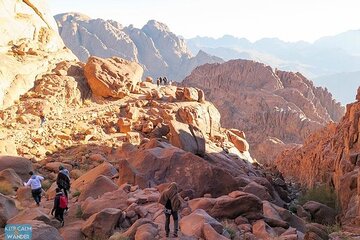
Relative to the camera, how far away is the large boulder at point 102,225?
10758 mm

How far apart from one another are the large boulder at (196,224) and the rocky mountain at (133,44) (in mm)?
116539

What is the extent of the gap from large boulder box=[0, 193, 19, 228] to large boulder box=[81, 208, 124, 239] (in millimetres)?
2308

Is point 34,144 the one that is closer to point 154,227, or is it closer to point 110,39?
point 154,227

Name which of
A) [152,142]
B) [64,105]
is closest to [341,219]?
[152,142]

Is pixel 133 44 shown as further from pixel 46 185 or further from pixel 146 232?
pixel 146 232

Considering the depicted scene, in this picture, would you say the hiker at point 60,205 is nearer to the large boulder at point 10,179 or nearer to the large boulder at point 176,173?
the large boulder at point 176,173

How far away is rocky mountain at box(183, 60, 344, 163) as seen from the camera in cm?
7775

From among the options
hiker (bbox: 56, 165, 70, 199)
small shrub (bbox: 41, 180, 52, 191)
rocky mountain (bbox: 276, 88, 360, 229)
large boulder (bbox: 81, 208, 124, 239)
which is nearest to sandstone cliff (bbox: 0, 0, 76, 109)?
small shrub (bbox: 41, 180, 52, 191)

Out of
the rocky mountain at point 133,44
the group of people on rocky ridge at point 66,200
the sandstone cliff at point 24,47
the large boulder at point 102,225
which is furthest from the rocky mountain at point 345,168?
the rocky mountain at point 133,44

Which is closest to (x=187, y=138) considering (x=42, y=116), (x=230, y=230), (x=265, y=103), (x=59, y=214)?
(x=42, y=116)

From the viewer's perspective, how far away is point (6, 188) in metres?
15.4

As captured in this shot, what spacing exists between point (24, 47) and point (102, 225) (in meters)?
21.7

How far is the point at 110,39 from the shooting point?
136375 millimetres

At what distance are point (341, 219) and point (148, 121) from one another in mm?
14425
